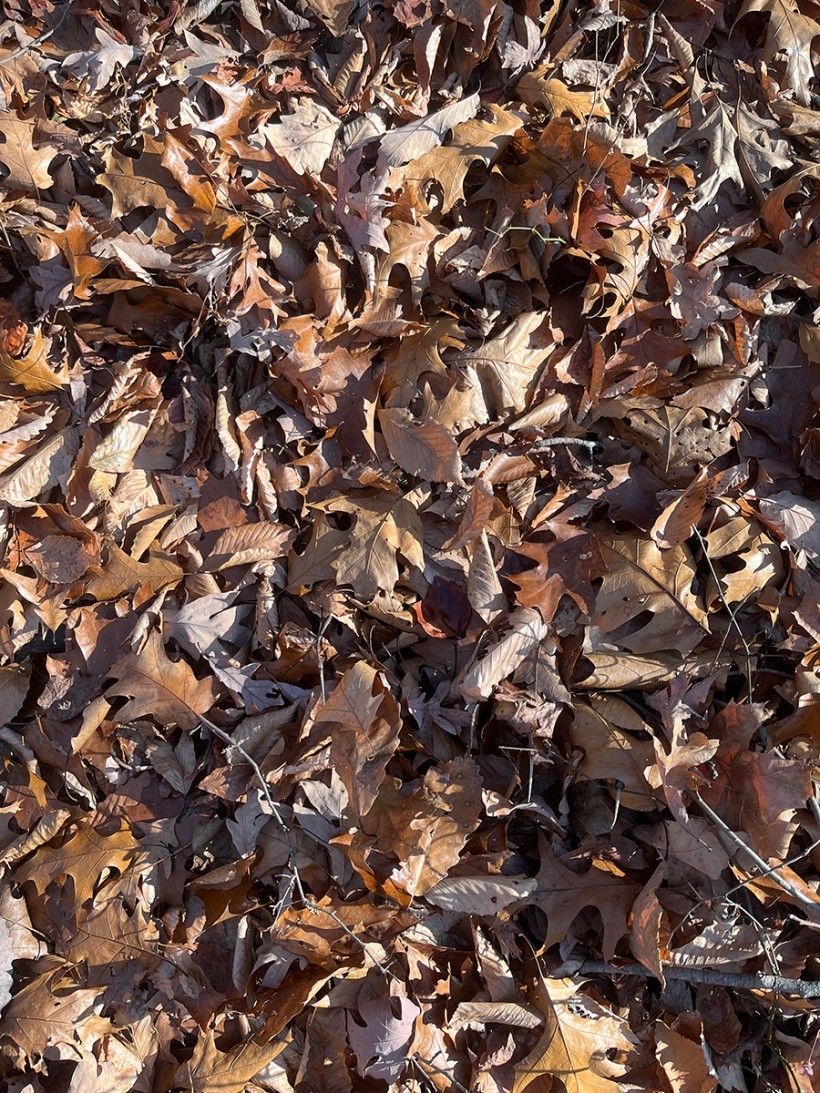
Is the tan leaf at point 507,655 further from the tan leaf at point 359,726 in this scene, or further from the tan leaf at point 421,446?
the tan leaf at point 421,446

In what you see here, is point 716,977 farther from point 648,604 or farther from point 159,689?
point 159,689

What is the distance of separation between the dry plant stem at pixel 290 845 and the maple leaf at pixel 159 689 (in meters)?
0.05

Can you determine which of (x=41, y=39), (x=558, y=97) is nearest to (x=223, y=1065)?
(x=558, y=97)

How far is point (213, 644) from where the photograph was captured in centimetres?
201

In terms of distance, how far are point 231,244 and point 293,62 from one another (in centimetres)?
71

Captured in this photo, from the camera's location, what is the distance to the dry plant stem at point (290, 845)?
5.95 ft

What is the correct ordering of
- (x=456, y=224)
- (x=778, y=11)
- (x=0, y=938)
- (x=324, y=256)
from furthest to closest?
(x=778, y=11) < (x=456, y=224) < (x=324, y=256) < (x=0, y=938)

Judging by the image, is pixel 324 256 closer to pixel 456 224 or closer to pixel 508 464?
pixel 456 224

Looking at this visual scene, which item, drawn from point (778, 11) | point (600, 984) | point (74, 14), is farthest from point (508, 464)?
point (74, 14)

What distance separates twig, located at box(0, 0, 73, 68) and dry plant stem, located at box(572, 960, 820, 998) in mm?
2994

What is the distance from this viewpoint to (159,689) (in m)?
1.95

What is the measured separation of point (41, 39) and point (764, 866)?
307cm

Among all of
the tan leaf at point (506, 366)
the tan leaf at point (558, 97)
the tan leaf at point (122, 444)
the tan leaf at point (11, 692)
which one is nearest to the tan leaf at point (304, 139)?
the tan leaf at point (558, 97)

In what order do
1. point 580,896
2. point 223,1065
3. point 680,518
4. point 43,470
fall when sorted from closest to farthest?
point 223,1065 → point 580,896 → point 680,518 → point 43,470
